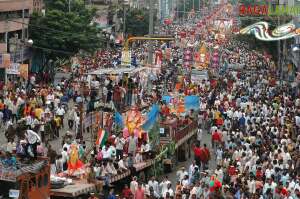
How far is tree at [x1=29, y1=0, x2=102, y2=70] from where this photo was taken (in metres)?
49.8

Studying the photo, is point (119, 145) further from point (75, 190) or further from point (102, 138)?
point (75, 190)

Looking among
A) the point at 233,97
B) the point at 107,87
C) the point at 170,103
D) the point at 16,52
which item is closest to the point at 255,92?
the point at 233,97

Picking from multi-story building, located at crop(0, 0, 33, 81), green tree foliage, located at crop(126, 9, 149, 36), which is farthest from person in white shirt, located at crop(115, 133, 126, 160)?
green tree foliage, located at crop(126, 9, 149, 36)

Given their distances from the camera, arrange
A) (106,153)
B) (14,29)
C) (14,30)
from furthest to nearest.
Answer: (14,30) → (14,29) → (106,153)

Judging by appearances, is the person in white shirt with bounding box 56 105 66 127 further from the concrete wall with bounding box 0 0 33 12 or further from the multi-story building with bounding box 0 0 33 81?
the concrete wall with bounding box 0 0 33 12

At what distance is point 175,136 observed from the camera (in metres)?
26.3

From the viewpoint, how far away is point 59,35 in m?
50.2

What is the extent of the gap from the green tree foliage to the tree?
31.0 m

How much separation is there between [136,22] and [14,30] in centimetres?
3804

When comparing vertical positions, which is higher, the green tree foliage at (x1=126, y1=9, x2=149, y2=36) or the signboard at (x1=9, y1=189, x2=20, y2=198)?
the green tree foliage at (x1=126, y1=9, x2=149, y2=36)

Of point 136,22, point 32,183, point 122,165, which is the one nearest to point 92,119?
point 122,165

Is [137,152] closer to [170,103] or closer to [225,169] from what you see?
[225,169]

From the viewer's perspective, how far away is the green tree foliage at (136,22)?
3359 inches

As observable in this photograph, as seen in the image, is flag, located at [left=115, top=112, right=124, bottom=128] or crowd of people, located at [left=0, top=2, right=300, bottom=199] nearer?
crowd of people, located at [left=0, top=2, right=300, bottom=199]
